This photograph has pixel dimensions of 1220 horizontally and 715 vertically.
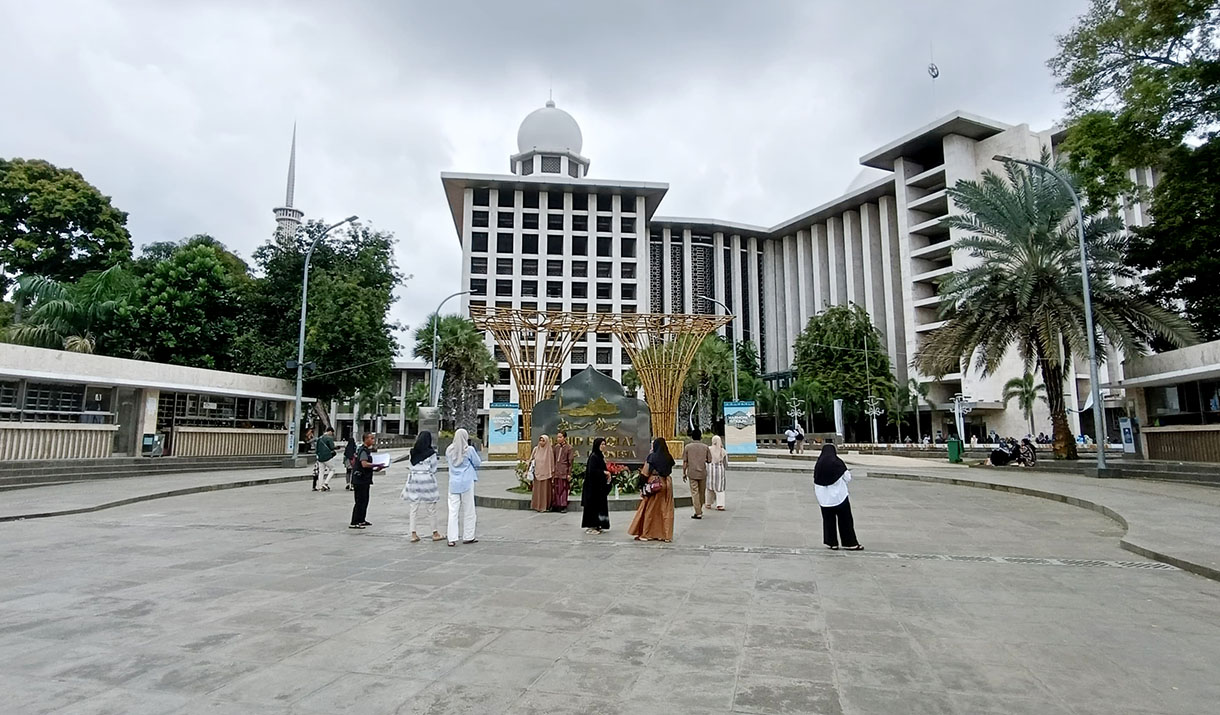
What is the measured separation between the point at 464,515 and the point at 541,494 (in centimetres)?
333

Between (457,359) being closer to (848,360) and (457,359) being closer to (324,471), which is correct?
(324,471)

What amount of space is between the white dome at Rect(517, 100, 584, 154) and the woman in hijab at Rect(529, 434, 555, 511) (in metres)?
58.4

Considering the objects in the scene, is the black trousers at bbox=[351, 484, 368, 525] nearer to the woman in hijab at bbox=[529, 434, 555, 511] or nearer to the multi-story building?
the woman in hijab at bbox=[529, 434, 555, 511]

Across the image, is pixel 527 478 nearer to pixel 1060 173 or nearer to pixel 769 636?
pixel 769 636

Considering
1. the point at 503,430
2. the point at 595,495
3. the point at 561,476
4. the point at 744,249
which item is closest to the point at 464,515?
the point at 595,495

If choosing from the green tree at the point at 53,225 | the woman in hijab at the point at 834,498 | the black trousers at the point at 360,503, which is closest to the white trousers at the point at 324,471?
the black trousers at the point at 360,503

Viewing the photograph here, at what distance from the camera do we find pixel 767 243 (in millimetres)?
74125

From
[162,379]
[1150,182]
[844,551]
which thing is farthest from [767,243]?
[844,551]

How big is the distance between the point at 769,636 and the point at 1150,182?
6155 centimetres

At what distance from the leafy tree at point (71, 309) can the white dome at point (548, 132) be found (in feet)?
→ 145

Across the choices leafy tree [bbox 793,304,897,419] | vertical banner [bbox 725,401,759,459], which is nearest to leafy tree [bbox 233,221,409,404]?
vertical banner [bbox 725,401,759,459]

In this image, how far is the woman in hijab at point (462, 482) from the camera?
830 cm

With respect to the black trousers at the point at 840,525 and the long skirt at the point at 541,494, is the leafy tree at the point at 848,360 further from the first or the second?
the black trousers at the point at 840,525

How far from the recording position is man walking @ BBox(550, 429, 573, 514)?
1163 cm
